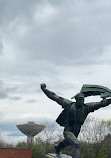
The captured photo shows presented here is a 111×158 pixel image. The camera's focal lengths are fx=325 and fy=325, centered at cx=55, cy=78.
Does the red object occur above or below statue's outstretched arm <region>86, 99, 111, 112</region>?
below

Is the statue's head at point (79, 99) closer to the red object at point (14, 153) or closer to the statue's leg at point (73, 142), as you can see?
the statue's leg at point (73, 142)

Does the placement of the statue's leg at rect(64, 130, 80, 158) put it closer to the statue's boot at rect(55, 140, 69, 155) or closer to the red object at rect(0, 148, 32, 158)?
the statue's boot at rect(55, 140, 69, 155)

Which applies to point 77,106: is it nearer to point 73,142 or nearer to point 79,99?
point 79,99

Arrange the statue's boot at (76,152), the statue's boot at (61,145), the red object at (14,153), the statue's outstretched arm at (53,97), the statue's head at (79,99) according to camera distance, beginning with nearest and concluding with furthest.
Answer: the statue's boot at (76,152), the statue's head at (79,99), the statue's outstretched arm at (53,97), the statue's boot at (61,145), the red object at (14,153)

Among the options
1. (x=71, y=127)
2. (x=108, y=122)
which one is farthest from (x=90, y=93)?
(x=108, y=122)

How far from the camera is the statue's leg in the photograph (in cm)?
984

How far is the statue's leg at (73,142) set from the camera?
9844mm

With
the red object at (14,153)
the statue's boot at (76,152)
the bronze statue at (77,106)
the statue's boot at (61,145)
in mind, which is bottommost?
the statue's boot at (76,152)

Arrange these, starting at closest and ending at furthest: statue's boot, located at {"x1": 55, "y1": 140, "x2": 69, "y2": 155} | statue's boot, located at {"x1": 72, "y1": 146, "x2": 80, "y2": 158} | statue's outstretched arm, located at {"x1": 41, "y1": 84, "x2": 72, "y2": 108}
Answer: statue's boot, located at {"x1": 72, "y1": 146, "x2": 80, "y2": 158}, statue's outstretched arm, located at {"x1": 41, "y1": 84, "x2": 72, "y2": 108}, statue's boot, located at {"x1": 55, "y1": 140, "x2": 69, "y2": 155}

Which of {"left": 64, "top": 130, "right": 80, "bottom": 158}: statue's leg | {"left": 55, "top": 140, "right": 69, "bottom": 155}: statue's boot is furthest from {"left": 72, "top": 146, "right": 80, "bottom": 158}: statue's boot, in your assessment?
{"left": 55, "top": 140, "right": 69, "bottom": 155}: statue's boot

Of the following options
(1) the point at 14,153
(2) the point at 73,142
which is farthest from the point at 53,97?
(1) the point at 14,153

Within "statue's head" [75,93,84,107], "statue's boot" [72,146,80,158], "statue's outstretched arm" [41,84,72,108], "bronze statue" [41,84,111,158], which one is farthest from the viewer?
"statue's outstretched arm" [41,84,72,108]

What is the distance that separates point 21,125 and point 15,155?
1119cm

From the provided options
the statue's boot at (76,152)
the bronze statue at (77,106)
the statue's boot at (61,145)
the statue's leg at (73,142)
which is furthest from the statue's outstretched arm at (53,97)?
the statue's boot at (76,152)
